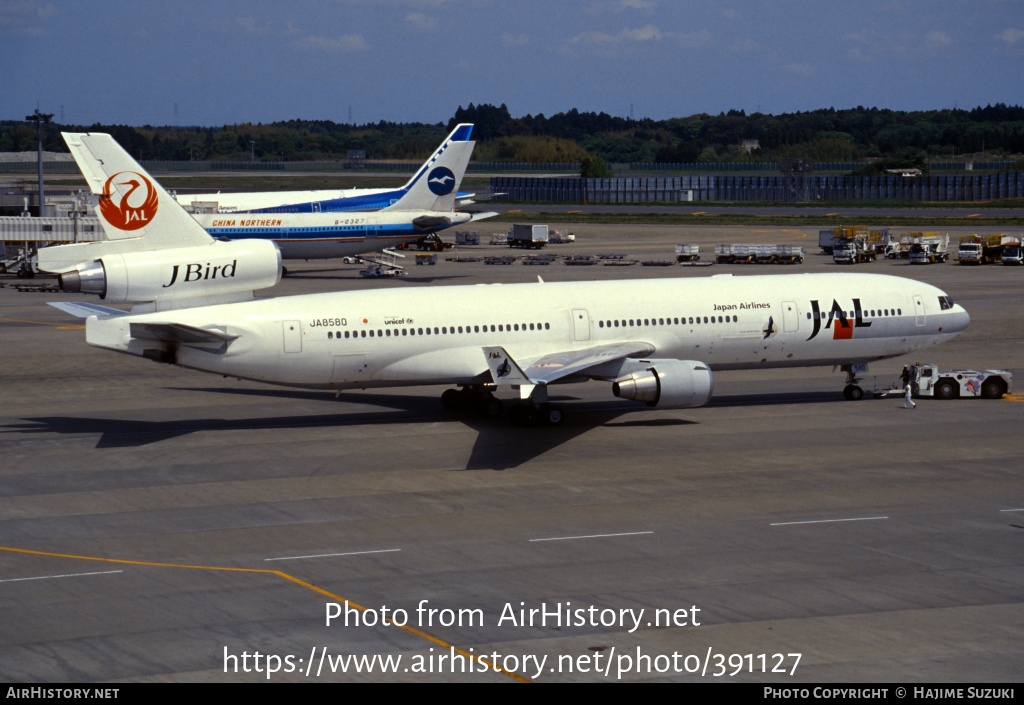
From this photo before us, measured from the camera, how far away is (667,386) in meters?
38.9

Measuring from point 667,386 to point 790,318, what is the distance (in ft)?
26.9

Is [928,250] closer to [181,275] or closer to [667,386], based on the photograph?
[667,386]

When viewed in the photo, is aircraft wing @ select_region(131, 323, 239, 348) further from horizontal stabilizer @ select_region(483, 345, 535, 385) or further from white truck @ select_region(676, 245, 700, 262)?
Result: white truck @ select_region(676, 245, 700, 262)

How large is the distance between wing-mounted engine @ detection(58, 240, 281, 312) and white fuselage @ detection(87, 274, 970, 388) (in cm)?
67

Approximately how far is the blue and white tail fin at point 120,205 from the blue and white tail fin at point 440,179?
60.6 metres

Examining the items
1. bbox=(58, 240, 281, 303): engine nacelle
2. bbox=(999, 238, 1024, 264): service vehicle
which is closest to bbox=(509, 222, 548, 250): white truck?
bbox=(999, 238, 1024, 264): service vehicle

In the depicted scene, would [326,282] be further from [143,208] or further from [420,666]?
[420,666]

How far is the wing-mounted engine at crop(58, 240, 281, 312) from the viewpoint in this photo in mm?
38031

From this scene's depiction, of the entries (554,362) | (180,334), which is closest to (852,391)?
(554,362)

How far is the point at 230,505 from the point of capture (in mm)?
31641

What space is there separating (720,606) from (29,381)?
39.8m

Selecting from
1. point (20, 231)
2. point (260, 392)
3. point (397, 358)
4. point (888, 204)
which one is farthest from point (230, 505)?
point (888, 204)

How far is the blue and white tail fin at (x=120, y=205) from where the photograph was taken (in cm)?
3897

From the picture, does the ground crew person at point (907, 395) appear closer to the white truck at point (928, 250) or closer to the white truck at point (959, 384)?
the white truck at point (959, 384)
